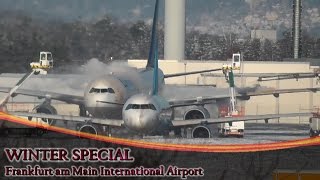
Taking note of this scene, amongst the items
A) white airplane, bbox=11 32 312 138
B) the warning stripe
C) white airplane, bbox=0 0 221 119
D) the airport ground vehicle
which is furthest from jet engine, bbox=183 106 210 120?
the warning stripe

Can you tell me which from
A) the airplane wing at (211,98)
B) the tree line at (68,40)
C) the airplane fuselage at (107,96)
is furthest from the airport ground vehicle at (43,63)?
the airplane wing at (211,98)

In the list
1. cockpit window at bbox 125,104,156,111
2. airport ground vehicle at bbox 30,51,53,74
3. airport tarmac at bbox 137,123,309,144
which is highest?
airport ground vehicle at bbox 30,51,53,74

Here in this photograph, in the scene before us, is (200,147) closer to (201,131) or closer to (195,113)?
(201,131)

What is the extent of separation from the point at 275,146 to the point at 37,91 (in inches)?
769

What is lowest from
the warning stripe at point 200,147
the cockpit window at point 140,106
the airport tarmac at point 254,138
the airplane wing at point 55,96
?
the airport tarmac at point 254,138

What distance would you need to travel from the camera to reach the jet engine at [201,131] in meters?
29.1

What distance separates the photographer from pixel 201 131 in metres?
29.7

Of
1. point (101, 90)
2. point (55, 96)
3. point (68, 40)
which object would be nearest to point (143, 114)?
point (101, 90)

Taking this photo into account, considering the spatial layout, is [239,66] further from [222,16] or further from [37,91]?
[222,16]

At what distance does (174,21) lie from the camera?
69.2m

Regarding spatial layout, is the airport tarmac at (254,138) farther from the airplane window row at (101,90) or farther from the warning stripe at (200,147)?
the airplane window row at (101,90)

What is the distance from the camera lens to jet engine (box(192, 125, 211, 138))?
29141 mm

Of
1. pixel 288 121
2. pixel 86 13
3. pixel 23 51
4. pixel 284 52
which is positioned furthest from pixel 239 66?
pixel 284 52

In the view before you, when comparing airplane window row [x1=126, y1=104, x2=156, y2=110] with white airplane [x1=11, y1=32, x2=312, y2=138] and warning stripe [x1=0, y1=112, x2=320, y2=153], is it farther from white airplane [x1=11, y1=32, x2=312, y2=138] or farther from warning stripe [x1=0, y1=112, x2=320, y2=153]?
warning stripe [x1=0, y1=112, x2=320, y2=153]
